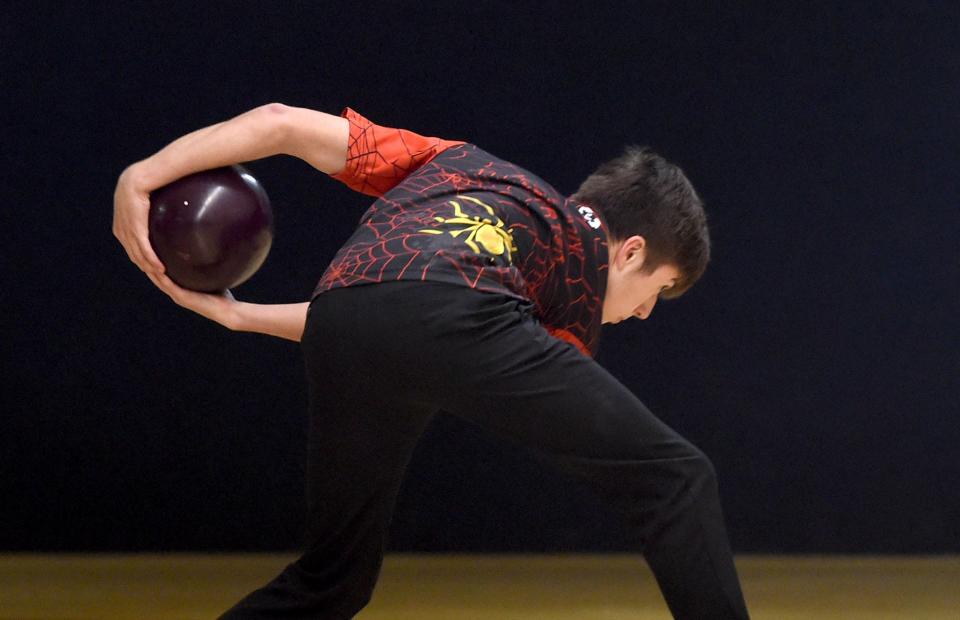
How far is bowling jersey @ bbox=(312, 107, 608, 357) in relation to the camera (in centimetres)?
153

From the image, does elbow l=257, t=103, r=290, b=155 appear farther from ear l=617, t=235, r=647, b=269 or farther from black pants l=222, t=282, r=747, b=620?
ear l=617, t=235, r=647, b=269

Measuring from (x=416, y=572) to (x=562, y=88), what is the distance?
4.58 feet

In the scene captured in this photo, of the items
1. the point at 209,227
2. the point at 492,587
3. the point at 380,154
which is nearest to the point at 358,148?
the point at 380,154

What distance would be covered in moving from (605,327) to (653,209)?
1566 millimetres

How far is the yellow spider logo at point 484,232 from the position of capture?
155cm

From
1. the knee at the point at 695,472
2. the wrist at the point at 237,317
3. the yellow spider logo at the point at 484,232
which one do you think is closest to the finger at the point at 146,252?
the wrist at the point at 237,317

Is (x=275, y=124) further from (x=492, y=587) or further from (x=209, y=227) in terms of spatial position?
(x=492, y=587)

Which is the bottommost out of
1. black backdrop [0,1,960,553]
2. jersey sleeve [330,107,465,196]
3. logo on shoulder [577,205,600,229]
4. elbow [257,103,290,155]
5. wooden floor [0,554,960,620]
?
wooden floor [0,554,960,620]

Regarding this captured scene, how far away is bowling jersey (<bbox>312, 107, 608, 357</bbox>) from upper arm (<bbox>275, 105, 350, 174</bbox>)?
0.7 inches

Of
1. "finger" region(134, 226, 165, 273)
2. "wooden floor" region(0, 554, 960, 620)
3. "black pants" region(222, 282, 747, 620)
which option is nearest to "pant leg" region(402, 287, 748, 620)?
"black pants" region(222, 282, 747, 620)

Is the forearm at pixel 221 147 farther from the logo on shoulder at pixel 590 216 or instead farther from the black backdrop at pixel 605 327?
the black backdrop at pixel 605 327

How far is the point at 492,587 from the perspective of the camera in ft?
9.43

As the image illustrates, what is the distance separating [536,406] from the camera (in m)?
1.46

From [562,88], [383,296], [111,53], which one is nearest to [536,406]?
[383,296]
